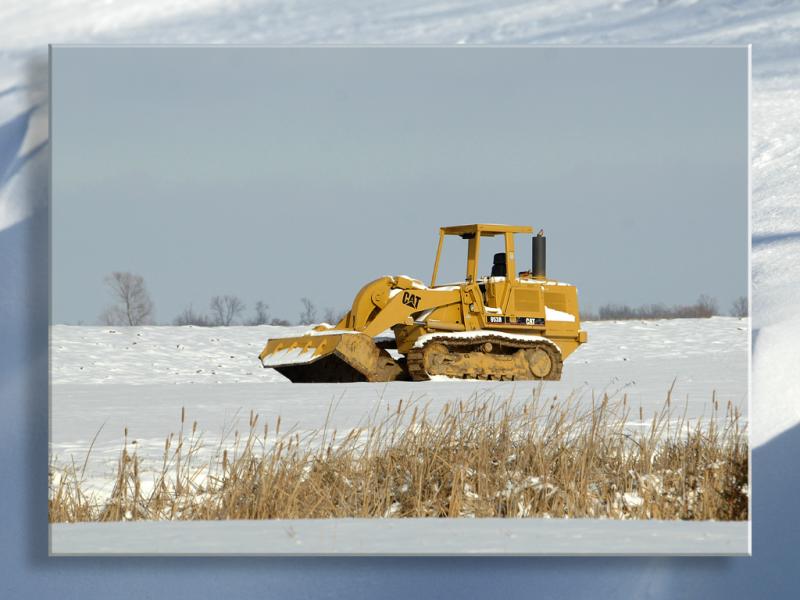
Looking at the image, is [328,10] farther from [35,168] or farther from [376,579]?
[376,579]

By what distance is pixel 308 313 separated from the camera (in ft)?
24.2

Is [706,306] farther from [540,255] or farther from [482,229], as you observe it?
[482,229]

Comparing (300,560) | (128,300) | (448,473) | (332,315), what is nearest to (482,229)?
(332,315)

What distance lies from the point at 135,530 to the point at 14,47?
2517mm

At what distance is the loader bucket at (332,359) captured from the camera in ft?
26.6

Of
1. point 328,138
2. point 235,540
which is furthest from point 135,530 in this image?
point 328,138

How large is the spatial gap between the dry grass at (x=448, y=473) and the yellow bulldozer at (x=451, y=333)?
138 centimetres

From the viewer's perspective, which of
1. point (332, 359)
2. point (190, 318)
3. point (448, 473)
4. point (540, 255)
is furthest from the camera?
point (332, 359)

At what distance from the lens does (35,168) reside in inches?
251

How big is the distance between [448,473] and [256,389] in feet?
5.05

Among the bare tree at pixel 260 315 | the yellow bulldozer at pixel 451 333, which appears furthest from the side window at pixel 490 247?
the bare tree at pixel 260 315

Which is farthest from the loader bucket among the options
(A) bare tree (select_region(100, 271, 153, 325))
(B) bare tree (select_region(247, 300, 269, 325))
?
Answer: (A) bare tree (select_region(100, 271, 153, 325))

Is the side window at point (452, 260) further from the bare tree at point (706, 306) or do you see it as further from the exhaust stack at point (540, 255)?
the bare tree at point (706, 306)

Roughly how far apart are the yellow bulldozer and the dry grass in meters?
1.38
